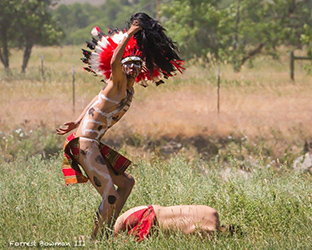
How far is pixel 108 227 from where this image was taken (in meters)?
5.01

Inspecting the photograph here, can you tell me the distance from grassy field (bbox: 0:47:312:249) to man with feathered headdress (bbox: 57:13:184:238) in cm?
47

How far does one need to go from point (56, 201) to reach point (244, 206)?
1789 millimetres

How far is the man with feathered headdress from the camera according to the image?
5.03 m

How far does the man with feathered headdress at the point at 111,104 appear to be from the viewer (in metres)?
5.03

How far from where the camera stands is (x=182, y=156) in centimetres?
1018

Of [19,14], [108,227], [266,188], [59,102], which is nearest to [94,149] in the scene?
[108,227]

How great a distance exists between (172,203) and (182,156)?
14.2ft

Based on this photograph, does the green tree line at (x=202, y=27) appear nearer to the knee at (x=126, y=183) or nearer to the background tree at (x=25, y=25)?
the background tree at (x=25, y=25)

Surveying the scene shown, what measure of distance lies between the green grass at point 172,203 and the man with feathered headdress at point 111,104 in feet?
1.50

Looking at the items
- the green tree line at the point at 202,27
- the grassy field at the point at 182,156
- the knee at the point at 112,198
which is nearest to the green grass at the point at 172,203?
the grassy field at the point at 182,156

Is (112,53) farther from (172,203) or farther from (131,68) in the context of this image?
(172,203)

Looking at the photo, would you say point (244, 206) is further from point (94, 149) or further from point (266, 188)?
point (94, 149)

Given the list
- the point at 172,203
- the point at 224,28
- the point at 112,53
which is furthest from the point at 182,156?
the point at 224,28

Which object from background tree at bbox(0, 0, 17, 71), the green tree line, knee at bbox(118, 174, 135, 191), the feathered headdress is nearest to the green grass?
knee at bbox(118, 174, 135, 191)
